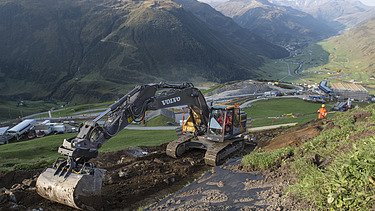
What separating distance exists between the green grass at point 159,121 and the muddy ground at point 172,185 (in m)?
35.9

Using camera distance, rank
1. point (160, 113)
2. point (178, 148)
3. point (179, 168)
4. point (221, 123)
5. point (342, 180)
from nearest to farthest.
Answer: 1. point (342, 180)
2. point (179, 168)
3. point (221, 123)
4. point (178, 148)
5. point (160, 113)

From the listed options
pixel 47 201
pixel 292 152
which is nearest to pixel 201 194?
pixel 292 152

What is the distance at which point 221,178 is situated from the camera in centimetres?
1633

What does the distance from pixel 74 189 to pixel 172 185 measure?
5.41 meters

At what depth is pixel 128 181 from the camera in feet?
53.3

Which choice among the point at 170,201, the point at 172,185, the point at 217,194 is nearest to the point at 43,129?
the point at 172,185

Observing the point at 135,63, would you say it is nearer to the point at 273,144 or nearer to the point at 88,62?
the point at 88,62

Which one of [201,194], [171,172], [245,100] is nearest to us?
[201,194]

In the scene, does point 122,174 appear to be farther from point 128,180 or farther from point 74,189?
point 74,189

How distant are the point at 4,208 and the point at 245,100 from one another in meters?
68.8

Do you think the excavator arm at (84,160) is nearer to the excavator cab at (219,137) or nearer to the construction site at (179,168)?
the construction site at (179,168)

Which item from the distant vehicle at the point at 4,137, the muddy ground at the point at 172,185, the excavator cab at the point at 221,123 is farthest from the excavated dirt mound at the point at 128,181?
the distant vehicle at the point at 4,137

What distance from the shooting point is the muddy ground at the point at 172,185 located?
42.2 ft

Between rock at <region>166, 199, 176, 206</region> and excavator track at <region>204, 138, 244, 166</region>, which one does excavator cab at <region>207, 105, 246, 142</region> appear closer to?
excavator track at <region>204, 138, 244, 166</region>
